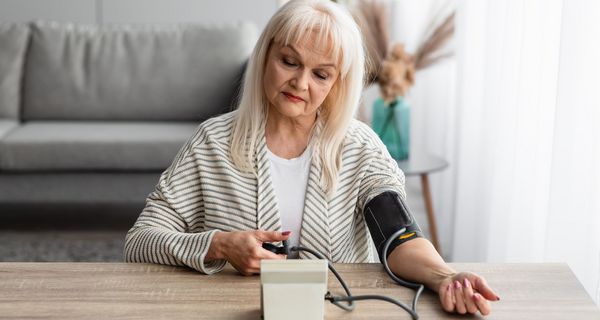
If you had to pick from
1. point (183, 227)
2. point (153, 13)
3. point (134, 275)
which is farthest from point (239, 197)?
point (153, 13)

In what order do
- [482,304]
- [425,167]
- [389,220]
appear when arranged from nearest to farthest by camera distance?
[482,304] < [389,220] < [425,167]

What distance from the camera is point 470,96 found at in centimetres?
312

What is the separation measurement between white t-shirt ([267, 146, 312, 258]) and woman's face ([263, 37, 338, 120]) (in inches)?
4.5

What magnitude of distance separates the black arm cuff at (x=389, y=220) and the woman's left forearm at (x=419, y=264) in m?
0.02

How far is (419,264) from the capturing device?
Answer: 54.1 inches

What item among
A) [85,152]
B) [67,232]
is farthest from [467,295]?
[67,232]

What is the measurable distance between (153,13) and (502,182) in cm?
211

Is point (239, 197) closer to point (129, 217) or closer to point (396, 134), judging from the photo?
point (396, 134)

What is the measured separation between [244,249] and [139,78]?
251 cm

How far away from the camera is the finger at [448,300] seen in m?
1.26

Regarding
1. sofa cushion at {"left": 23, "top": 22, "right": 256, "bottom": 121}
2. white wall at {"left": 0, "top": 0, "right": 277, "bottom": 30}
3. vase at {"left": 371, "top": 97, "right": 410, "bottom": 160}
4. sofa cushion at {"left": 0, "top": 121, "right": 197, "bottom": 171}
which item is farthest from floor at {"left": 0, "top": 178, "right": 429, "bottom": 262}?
white wall at {"left": 0, "top": 0, "right": 277, "bottom": 30}

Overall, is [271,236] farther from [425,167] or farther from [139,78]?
[139,78]

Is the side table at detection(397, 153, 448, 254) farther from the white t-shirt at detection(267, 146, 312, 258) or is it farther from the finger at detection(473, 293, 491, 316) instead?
the finger at detection(473, 293, 491, 316)

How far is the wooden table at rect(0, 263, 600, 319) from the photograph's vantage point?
125cm
